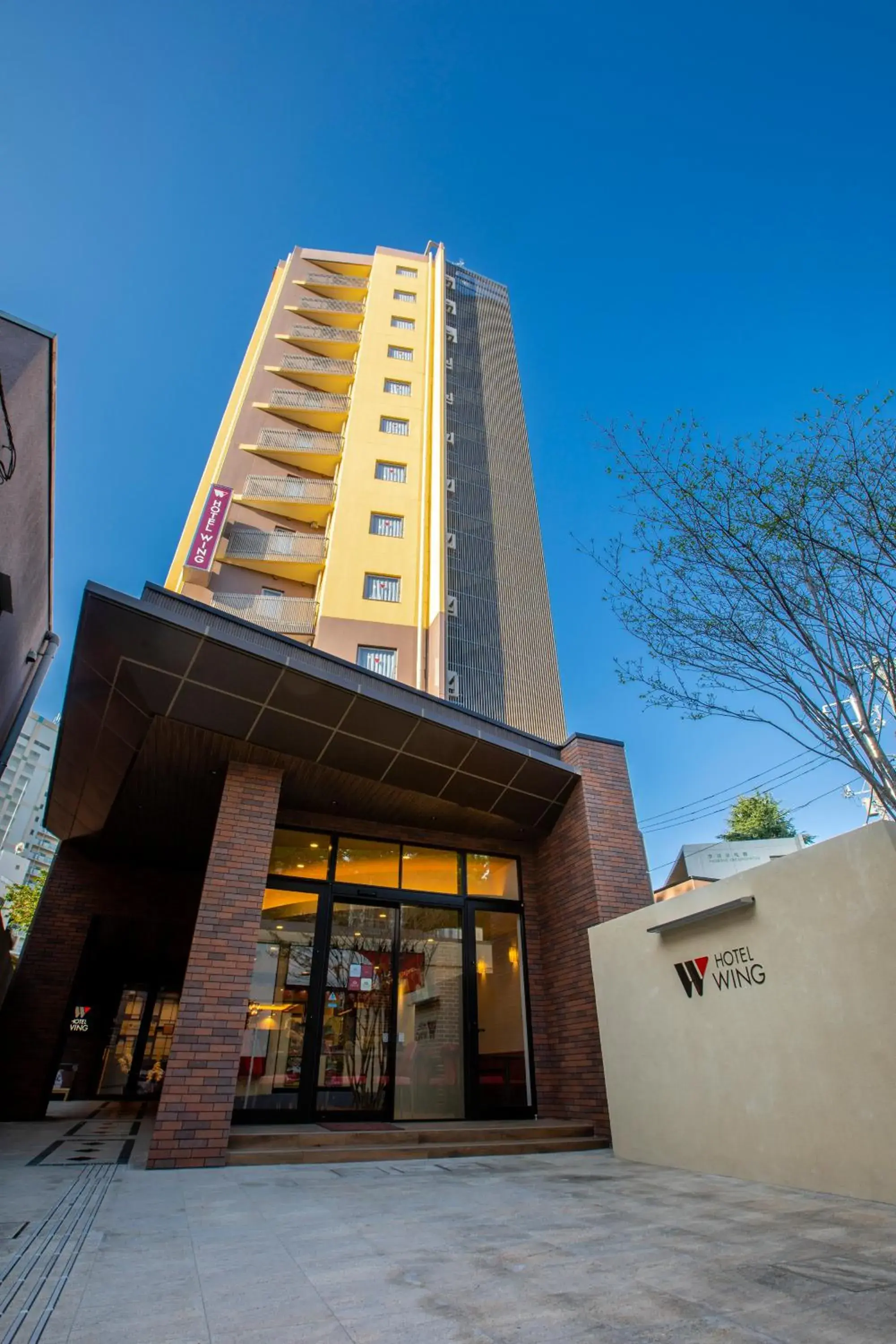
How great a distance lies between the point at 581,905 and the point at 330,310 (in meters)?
22.4

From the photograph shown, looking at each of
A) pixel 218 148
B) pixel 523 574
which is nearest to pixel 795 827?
pixel 523 574

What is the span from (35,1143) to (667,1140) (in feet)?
19.1

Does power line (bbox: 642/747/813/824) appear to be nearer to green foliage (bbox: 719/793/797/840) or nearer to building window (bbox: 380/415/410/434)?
green foliage (bbox: 719/793/797/840)

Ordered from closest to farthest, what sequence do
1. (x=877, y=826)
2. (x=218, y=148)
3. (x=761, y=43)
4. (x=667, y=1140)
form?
(x=877, y=826), (x=667, y=1140), (x=761, y=43), (x=218, y=148)

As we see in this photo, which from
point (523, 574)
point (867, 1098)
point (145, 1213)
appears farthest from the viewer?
point (523, 574)

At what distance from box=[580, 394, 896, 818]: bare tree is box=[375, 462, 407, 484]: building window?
1234cm

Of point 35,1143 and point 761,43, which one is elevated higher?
point 761,43

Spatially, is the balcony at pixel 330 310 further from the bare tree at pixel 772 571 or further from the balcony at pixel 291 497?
the bare tree at pixel 772 571

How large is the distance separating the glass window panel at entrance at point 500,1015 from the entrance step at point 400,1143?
0.74 m

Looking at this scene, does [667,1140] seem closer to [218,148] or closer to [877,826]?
[877,826]

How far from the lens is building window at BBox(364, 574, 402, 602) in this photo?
1524 cm

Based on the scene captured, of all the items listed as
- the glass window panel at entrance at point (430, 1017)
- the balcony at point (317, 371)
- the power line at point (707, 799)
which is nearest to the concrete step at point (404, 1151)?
the glass window panel at entrance at point (430, 1017)

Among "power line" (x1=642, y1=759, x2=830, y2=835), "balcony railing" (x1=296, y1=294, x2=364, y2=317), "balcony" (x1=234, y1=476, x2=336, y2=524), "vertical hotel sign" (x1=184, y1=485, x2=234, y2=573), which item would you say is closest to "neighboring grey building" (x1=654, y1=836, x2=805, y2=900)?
"power line" (x1=642, y1=759, x2=830, y2=835)

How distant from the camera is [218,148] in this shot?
10.4m
